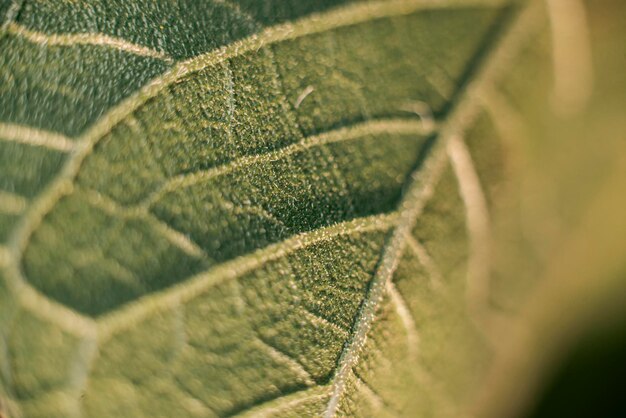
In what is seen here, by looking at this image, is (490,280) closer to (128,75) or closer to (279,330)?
(279,330)

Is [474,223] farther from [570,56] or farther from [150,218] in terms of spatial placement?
[150,218]

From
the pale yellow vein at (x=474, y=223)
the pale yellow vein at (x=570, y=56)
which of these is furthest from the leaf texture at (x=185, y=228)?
the pale yellow vein at (x=570, y=56)

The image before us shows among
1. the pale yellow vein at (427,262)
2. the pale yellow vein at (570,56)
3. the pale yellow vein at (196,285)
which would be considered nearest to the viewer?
the pale yellow vein at (196,285)

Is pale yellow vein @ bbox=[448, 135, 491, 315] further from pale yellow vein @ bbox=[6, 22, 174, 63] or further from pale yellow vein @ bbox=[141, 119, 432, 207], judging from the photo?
pale yellow vein @ bbox=[6, 22, 174, 63]

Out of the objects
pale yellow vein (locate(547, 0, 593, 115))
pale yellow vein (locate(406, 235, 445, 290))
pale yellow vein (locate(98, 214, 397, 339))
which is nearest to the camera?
pale yellow vein (locate(98, 214, 397, 339))

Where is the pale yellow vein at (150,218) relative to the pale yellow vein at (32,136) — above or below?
below

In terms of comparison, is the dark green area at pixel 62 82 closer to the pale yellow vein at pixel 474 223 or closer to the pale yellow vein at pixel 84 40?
the pale yellow vein at pixel 84 40

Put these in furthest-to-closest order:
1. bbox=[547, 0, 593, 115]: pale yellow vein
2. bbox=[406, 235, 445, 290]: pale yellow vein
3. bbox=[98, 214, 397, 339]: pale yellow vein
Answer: bbox=[547, 0, 593, 115]: pale yellow vein, bbox=[406, 235, 445, 290]: pale yellow vein, bbox=[98, 214, 397, 339]: pale yellow vein

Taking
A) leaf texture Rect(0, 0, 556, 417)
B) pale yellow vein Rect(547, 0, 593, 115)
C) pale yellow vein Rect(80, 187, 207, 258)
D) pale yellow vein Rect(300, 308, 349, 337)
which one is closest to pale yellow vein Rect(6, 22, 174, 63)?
A: leaf texture Rect(0, 0, 556, 417)
